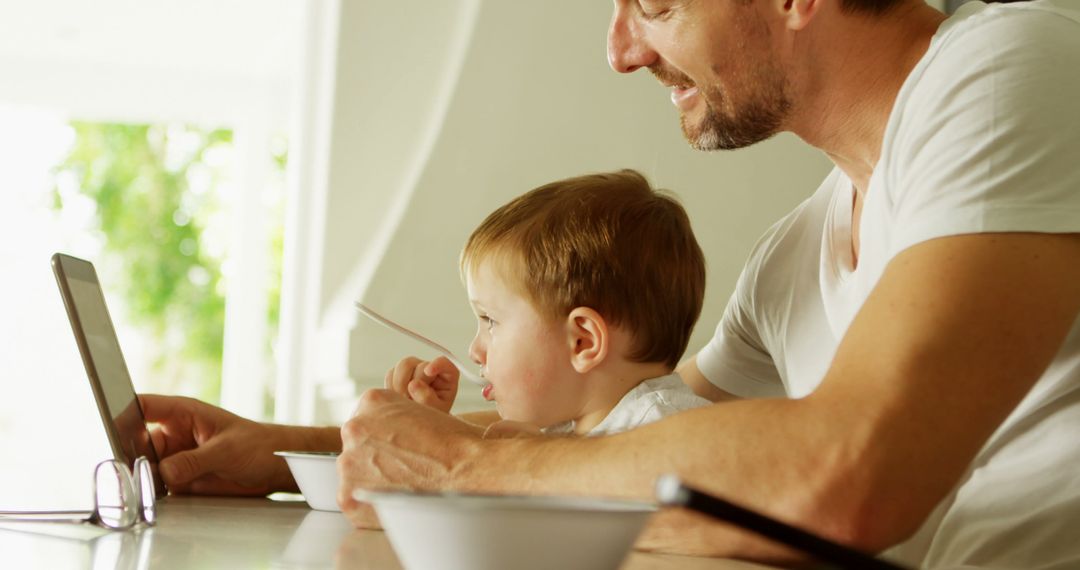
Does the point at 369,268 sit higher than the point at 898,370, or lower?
lower

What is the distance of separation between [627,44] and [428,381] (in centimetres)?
51

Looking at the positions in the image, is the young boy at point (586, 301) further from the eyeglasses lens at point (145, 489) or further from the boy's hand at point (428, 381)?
the eyeglasses lens at point (145, 489)

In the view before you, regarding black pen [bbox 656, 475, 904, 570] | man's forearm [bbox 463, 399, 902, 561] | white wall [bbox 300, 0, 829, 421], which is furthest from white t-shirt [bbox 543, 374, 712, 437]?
white wall [bbox 300, 0, 829, 421]

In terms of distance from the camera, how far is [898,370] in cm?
86

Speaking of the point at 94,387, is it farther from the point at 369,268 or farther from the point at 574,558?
the point at 369,268

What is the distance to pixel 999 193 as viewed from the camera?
927 millimetres

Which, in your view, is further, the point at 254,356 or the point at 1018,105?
the point at 254,356

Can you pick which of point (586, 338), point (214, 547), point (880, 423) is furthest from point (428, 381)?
point (880, 423)

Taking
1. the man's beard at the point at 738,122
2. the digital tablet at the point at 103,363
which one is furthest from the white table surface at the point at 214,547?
the man's beard at the point at 738,122

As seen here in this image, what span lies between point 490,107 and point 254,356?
306 centimetres

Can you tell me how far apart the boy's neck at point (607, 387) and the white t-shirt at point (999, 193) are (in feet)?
0.86

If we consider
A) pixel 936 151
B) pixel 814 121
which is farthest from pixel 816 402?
pixel 814 121

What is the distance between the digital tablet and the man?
0.32m

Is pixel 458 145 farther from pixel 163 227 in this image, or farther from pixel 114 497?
pixel 163 227
